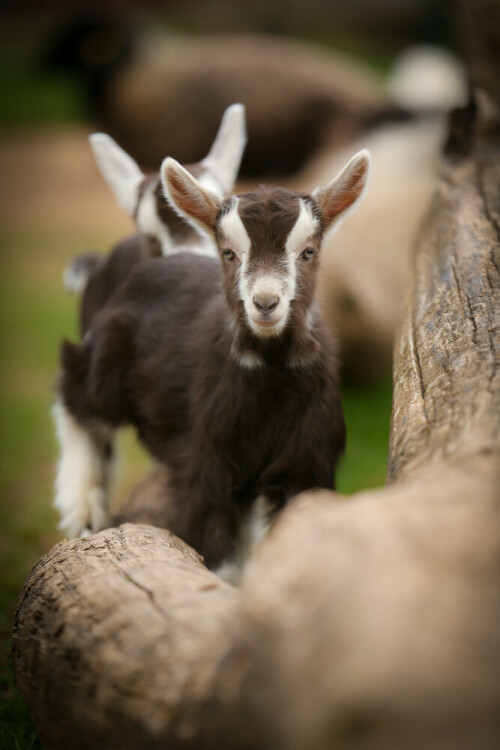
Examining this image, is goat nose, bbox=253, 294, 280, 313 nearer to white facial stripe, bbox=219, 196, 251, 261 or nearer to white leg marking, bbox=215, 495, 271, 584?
white facial stripe, bbox=219, 196, 251, 261

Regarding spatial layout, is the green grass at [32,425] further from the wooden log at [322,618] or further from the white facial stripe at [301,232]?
the white facial stripe at [301,232]

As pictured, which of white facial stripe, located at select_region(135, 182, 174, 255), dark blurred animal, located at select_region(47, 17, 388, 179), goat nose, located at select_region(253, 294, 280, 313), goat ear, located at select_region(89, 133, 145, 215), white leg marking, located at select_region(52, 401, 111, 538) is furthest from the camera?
dark blurred animal, located at select_region(47, 17, 388, 179)

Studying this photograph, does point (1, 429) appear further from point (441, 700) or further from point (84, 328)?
point (441, 700)

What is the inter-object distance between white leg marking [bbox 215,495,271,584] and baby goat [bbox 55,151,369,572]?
0.06ft

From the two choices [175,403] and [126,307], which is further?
[126,307]

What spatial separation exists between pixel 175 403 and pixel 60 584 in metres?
1.59

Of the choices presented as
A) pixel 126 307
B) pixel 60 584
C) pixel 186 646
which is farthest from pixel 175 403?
pixel 186 646

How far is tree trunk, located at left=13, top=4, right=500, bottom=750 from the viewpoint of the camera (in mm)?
1572

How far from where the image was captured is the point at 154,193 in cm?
455

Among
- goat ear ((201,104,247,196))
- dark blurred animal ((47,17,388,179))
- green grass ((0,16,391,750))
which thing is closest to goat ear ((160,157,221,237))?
goat ear ((201,104,247,196))

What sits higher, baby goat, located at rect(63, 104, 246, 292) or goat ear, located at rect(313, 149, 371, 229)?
baby goat, located at rect(63, 104, 246, 292)

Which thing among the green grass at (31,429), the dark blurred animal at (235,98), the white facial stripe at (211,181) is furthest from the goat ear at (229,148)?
the dark blurred animal at (235,98)

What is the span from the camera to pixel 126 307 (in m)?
4.33

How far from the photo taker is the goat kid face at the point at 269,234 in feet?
10.3
